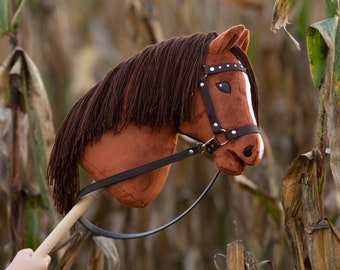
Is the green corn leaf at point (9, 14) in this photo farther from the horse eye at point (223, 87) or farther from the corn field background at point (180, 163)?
the horse eye at point (223, 87)

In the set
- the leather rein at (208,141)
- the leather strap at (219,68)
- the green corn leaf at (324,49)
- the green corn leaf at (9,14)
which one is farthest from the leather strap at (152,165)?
the green corn leaf at (9,14)

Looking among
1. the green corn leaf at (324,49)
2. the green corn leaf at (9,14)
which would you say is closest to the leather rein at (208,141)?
the green corn leaf at (324,49)

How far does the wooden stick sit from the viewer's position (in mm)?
1216

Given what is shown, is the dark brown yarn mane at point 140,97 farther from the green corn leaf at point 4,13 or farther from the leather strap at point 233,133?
the green corn leaf at point 4,13

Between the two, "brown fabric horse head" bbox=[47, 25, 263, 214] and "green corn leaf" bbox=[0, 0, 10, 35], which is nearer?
"brown fabric horse head" bbox=[47, 25, 263, 214]

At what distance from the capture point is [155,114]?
3.91 feet

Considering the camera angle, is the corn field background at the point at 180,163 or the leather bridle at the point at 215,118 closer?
the leather bridle at the point at 215,118

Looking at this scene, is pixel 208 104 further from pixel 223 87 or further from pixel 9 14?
pixel 9 14

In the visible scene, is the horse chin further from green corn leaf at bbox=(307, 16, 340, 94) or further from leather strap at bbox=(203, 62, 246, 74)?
green corn leaf at bbox=(307, 16, 340, 94)

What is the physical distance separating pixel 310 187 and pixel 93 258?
499mm

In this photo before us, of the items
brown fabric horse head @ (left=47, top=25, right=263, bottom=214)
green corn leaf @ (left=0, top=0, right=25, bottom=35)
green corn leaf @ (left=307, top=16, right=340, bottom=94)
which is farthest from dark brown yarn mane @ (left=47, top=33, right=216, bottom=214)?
green corn leaf @ (left=0, top=0, right=25, bottom=35)

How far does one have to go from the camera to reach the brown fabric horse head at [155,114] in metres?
1.18

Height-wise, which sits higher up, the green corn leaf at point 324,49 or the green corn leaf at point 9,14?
the green corn leaf at point 9,14

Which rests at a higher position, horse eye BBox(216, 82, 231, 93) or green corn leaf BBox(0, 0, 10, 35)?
green corn leaf BBox(0, 0, 10, 35)
